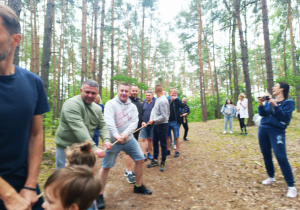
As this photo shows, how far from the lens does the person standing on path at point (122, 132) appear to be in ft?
10.6

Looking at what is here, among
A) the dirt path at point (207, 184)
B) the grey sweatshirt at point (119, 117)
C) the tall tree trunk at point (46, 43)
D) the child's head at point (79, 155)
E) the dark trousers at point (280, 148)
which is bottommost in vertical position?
the dirt path at point (207, 184)

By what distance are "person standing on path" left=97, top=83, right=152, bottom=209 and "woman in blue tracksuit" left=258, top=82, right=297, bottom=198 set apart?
2.69 metres

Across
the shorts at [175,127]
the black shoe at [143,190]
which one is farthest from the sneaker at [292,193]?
the shorts at [175,127]

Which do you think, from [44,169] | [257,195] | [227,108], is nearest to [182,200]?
[257,195]

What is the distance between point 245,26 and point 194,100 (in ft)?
35.4

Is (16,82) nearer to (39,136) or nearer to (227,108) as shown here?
(39,136)

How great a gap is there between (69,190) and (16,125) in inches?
21.8

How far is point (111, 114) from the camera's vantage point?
3.38 meters

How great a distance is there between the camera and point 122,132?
11.4ft

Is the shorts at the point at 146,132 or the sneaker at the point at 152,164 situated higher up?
the shorts at the point at 146,132

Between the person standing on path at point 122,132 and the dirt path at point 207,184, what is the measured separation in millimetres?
418

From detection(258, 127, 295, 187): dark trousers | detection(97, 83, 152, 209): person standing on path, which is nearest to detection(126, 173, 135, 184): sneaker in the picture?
detection(97, 83, 152, 209): person standing on path

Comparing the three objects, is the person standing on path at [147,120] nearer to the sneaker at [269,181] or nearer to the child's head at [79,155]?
the sneaker at [269,181]

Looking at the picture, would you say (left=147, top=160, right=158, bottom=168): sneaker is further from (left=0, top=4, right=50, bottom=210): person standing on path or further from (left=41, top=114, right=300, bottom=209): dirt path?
(left=0, top=4, right=50, bottom=210): person standing on path
